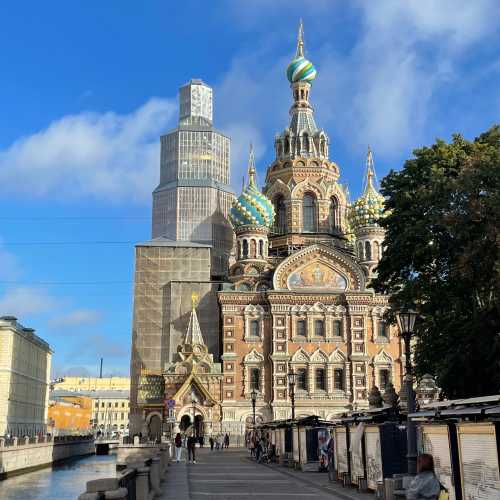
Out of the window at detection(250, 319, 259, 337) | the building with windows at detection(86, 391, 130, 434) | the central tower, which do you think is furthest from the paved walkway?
the building with windows at detection(86, 391, 130, 434)

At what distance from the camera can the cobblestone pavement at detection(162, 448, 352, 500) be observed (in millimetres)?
18016

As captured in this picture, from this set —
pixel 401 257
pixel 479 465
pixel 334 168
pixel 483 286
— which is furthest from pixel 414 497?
pixel 334 168

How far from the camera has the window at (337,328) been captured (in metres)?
55.3

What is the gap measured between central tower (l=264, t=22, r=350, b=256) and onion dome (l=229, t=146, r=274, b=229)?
277 centimetres

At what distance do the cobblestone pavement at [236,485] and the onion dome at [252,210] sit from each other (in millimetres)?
30665

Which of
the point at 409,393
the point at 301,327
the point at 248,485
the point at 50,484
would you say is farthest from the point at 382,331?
the point at 409,393

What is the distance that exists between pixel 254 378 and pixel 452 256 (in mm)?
30436

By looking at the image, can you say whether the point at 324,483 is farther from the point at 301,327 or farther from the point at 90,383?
the point at 90,383

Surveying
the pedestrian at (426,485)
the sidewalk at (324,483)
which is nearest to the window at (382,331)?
the sidewalk at (324,483)

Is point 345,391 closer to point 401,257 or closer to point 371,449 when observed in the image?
point 401,257

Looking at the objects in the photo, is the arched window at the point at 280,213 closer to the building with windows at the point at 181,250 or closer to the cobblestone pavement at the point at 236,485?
the building with windows at the point at 181,250

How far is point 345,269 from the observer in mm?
55781

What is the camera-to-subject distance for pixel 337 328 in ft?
182

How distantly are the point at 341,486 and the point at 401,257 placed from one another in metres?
9.87
